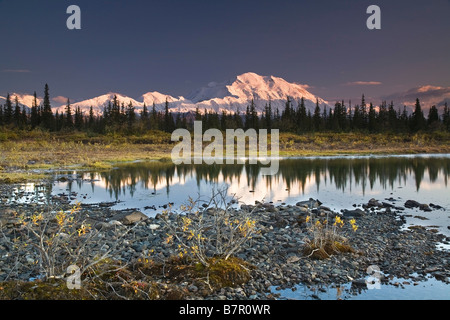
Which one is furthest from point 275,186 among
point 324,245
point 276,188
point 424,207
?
point 324,245

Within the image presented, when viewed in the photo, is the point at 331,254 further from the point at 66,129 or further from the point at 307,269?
the point at 66,129

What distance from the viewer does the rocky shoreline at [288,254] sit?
7648 millimetres

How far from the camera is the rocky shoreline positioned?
25.1 feet

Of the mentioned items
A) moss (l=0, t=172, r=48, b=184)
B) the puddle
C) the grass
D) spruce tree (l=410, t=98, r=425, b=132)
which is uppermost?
spruce tree (l=410, t=98, r=425, b=132)

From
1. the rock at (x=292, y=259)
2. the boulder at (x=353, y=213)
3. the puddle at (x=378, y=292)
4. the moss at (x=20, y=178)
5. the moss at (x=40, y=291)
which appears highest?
the moss at (x=20, y=178)

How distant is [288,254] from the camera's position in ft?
31.6

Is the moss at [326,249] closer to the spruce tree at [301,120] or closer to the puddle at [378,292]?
the puddle at [378,292]

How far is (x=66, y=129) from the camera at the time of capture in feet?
283

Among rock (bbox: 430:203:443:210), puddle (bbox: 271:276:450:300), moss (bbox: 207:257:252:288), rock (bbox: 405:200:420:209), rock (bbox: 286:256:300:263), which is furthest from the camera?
rock (bbox: 405:200:420:209)

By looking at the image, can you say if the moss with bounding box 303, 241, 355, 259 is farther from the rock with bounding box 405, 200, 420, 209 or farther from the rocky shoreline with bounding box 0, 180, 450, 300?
the rock with bounding box 405, 200, 420, 209

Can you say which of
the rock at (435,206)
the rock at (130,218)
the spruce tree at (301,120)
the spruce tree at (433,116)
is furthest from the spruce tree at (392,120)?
the rock at (130,218)

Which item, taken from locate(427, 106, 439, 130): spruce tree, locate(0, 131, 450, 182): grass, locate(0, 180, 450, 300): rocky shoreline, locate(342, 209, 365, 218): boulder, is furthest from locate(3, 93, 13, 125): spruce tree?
locate(427, 106, 439, 130): spruce tree

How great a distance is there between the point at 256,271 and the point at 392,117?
10695 cm

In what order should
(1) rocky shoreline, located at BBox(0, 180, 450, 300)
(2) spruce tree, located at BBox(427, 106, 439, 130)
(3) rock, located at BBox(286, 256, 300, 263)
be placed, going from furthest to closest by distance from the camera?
(2) spruce tree, located at BBox(427, 106, 439, 130)
(3) rock, located at BBox(286, 256, 300, 263)
(1) rocky shoreline, located at BBox(0, 180, 450, 300)
